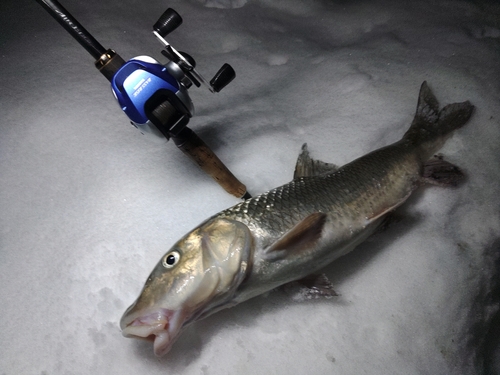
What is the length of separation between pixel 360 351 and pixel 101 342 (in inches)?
38.8

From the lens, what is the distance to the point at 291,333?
1.36m

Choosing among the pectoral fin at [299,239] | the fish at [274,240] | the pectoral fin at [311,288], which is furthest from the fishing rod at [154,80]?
the pectoral fin at [311,288]

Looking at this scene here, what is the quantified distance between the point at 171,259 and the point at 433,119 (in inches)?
54.4

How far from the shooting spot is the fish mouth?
1.10 meters

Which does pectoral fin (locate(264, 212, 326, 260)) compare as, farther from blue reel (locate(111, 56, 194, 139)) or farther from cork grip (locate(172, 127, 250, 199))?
blue reel (locate(111, 56, 194, 139))

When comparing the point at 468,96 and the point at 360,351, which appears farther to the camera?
the point at 468,96

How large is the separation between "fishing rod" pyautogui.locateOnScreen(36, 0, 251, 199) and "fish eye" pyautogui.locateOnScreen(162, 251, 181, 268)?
1.51 feet

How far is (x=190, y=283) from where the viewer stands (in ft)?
3.72

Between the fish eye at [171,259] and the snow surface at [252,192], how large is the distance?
0.30m

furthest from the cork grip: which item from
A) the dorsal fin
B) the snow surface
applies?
the dorsal fin

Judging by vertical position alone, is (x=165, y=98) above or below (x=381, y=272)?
above

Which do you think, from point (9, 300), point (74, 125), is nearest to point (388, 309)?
point (9, 300)

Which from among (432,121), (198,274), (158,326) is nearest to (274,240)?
(198,274)

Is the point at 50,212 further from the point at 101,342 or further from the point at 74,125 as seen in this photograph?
the point at 101,342
